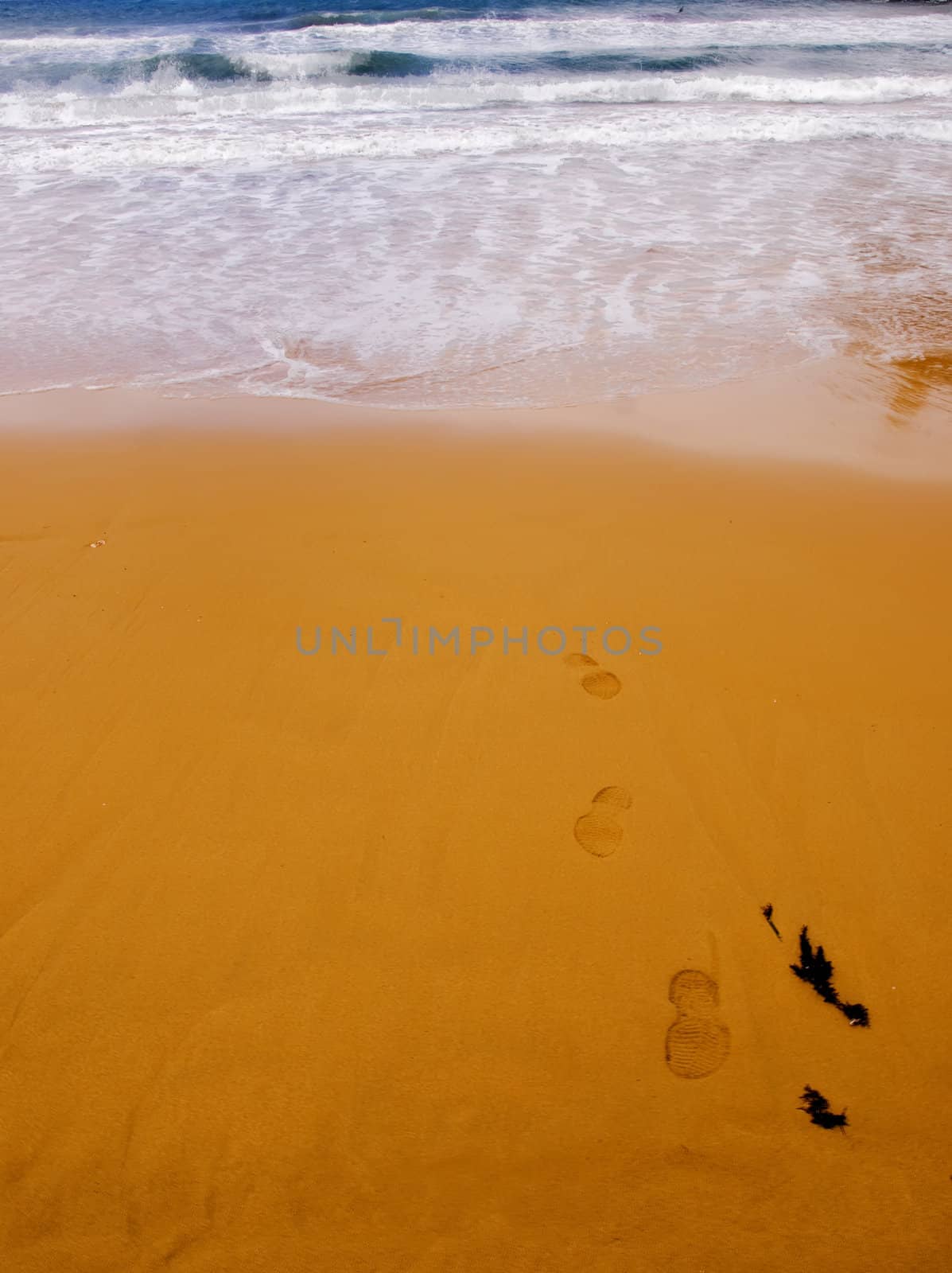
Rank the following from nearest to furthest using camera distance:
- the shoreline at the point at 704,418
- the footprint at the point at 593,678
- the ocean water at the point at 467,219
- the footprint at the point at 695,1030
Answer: the footprint at the point at 695,1030 → the footprint at the point at 593,678 → the shoreline at the point at 704,418 → the ocean water at the point at 467,219

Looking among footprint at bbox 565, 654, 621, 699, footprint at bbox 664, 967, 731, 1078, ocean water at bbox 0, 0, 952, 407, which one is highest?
ocean water at bbox 0, 0, 952, 407

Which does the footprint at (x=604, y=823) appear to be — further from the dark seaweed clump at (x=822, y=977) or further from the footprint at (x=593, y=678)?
the dark seaweed clump at (x=822, y=977)

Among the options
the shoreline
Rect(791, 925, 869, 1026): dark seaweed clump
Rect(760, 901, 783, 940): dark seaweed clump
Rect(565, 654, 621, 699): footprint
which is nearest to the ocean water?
the shoreline

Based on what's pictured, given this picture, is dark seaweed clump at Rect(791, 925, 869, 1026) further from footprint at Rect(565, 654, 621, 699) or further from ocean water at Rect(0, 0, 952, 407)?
ocean water at Rect(0, 0, 952, 407)

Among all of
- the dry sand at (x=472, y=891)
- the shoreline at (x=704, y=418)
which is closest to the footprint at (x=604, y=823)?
the dry sand at (x=472, y=891)

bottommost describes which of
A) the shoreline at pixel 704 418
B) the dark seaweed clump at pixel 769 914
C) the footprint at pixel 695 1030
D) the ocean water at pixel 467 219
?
the footprint at pixel 695 1030

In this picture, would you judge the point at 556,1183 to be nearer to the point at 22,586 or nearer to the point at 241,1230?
the point at 241,1230

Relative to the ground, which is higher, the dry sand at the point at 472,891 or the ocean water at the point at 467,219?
the ocean water at the point at 467,219

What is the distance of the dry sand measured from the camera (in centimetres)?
189

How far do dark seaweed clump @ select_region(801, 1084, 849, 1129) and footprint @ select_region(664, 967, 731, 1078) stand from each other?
0.21 metres

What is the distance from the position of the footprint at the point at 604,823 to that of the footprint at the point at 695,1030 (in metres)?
0.45

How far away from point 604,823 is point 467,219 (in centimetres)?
757

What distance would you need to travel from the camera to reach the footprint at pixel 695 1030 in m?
2.09

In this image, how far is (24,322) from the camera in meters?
6.10
